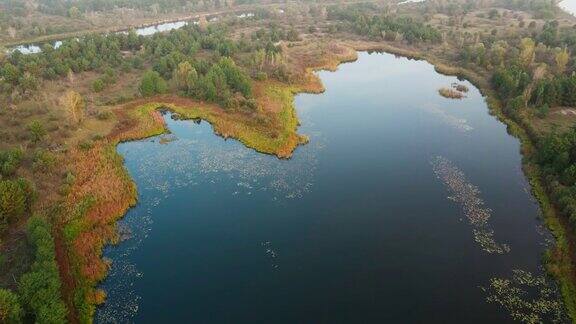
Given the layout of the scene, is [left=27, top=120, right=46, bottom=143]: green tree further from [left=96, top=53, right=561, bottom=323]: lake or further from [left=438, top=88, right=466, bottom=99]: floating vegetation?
[left=438, top=88, right=466, bottom=99]: floating vegetation

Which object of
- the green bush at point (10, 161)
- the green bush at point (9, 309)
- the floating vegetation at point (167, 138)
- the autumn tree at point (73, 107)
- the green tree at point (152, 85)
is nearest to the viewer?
the green bush at point (9, 309)

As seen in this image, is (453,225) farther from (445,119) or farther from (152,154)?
(152,154)

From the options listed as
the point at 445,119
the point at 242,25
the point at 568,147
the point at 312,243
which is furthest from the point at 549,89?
the point at 242,25

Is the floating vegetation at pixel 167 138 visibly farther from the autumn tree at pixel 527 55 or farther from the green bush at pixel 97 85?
the autumn tree at pixel 527 55

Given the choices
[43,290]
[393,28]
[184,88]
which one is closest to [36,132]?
[184,88]

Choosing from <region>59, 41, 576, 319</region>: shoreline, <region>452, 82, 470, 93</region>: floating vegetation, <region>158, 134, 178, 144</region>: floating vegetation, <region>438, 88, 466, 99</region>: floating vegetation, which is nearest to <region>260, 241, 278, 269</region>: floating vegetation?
<region>59, 41, 576, 319</region>: shoreline

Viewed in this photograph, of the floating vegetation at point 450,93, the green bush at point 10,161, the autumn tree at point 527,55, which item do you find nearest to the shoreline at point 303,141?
the floating vegetation at point 450,93
